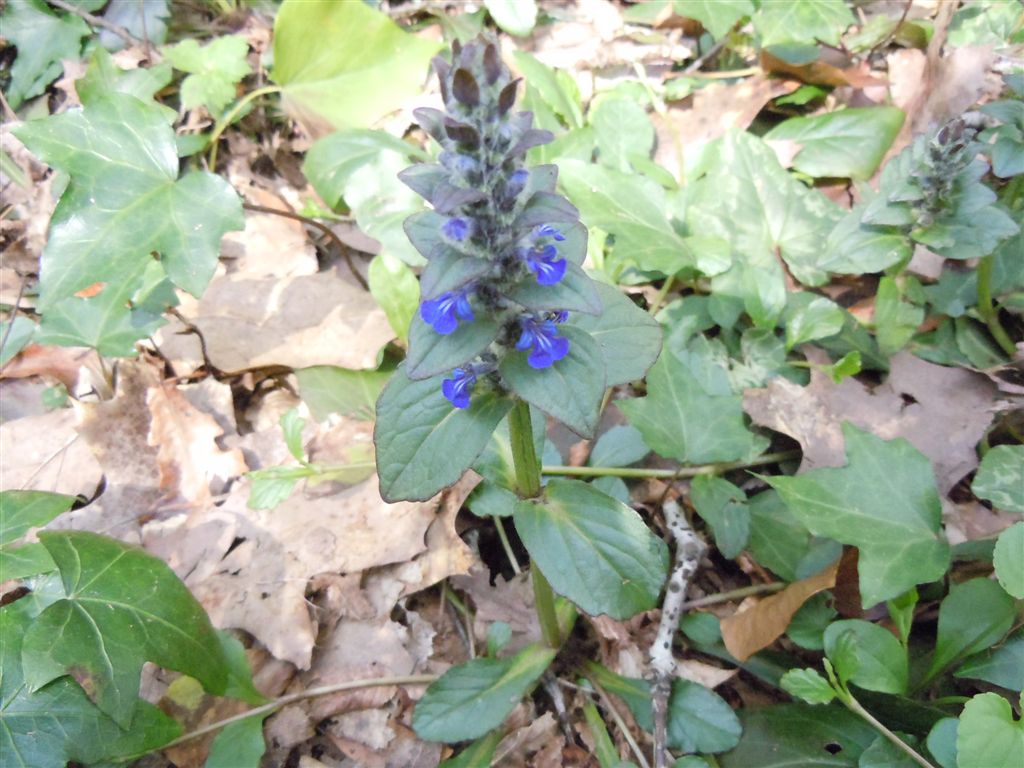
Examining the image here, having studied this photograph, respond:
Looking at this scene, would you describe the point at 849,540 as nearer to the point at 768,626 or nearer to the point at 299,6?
the point at 768,626

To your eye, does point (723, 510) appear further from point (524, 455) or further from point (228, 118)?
point (228, 118)

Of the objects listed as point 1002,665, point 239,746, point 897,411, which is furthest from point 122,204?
point 1002,665

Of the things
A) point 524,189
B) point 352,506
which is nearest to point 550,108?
point 352,506

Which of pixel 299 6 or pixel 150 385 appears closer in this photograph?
pixel 150 385

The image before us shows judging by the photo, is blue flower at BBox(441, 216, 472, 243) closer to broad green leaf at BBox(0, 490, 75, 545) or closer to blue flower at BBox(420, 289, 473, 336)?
blue flower at BBox(420, 289, 473, 336)

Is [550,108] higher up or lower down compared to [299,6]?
lower down

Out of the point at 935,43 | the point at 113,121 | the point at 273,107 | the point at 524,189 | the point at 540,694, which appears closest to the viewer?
the point at 524,189
